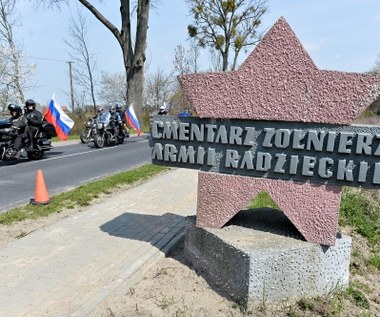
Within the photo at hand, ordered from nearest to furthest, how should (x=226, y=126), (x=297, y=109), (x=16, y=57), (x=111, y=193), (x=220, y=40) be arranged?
1. (x=297, y=109)
2. (x=226, y=126)
3. (x=111, y=193)
4. (x=16, y=57)
5. (x=220, y=40)

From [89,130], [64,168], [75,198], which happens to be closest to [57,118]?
[64,168]

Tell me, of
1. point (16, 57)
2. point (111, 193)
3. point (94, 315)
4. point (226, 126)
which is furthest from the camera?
point (16, 57)

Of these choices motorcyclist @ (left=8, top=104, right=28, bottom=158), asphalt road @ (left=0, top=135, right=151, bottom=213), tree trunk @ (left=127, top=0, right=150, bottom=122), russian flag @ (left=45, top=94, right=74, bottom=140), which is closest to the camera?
asphalt road @ (left=0, top=135, right=151, bottom=213)

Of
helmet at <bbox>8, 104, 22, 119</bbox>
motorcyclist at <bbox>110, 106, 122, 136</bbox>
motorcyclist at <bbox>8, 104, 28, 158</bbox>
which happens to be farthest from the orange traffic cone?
motorcyclist at <bbox>110, 106, 122, 136</bbox>

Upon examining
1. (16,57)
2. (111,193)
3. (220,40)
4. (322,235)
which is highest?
(220,40)

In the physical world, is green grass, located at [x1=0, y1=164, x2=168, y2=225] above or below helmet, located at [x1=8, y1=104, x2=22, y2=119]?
below

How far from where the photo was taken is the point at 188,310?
3.01 m

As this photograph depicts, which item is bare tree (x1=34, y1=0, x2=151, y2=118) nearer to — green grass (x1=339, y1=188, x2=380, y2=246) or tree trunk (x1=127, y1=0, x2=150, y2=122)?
tree trunk (x1=127, y1=0, x2=150, y2=122)

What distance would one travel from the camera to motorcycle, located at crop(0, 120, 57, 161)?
31.7 feet

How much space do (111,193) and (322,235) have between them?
14.7 ft

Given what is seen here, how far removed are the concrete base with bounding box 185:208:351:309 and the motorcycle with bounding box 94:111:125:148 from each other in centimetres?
1097

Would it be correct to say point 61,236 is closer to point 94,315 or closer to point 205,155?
point 94,315

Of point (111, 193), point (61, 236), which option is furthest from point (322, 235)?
point (111, 193)

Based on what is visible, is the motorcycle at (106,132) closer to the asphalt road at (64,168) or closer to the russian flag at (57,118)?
the asphalt road at (64,168)
